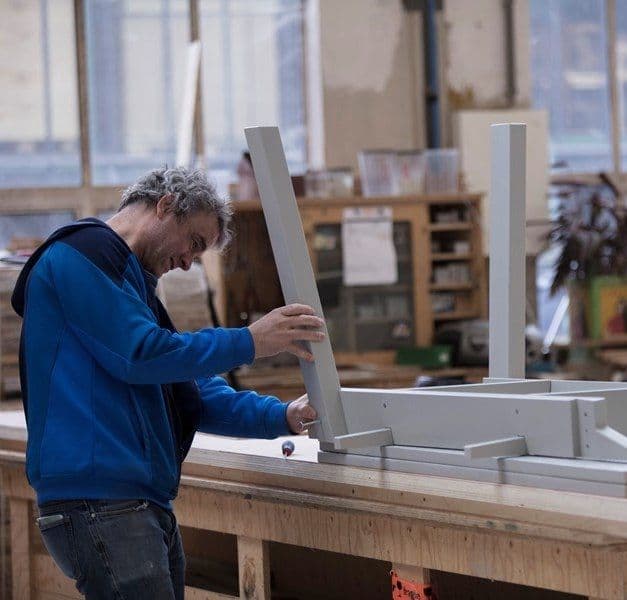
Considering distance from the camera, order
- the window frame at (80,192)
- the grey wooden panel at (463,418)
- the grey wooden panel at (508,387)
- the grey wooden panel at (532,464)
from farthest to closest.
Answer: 1. the window frame at (80,192)
2. the grey wooden panel at (508,387)
3. the grey wooden panel at (463,418)
4. the grey wooden panel at (532,464)

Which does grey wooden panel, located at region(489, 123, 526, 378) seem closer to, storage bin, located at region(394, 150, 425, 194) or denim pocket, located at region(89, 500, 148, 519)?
denim pocket, located at region(89, 500, 148, 519)

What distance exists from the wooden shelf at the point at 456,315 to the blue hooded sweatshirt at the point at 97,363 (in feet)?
18.7

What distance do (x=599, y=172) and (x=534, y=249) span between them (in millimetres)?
1017

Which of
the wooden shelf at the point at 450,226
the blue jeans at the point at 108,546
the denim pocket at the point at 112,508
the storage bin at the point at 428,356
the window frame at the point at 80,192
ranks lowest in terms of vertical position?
the storage bin at the point at 428,356

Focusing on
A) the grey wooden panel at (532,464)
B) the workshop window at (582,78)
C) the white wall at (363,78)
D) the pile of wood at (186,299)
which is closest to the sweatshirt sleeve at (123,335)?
the grey wooden panel at (532,464)

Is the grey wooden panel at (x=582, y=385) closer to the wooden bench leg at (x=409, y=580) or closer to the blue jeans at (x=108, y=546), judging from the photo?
the wooden bench leg at (x=409, y=580)

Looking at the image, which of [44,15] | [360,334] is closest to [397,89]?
[360,334]

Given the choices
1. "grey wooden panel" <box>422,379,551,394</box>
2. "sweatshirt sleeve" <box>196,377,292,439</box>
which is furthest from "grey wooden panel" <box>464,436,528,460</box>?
"sweatshirt sleeve" <box>196,377,292,439</box>

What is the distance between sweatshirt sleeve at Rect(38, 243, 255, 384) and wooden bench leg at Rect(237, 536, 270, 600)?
548mm

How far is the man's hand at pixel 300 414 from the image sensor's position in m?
2.32

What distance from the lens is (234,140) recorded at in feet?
28.9

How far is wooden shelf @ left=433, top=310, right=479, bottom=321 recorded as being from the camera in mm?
7723

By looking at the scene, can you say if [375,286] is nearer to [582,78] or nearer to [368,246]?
[368,246]

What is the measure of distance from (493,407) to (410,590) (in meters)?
0.39
